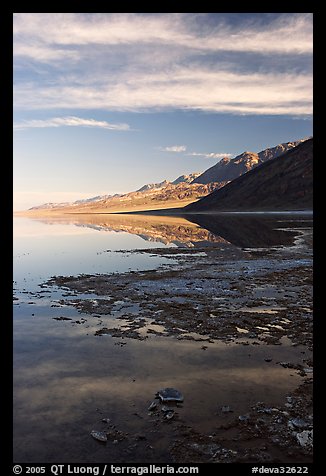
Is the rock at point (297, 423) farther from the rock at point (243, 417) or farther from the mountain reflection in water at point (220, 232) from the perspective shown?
the mountain reflection in water at point (220, 232)

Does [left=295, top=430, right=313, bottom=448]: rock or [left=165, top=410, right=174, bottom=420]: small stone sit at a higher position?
[left=165, top=410, right=174, bottom=420]: small stone

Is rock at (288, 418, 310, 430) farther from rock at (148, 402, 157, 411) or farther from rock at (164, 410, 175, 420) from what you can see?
rock at (148, 402, 157, 411)

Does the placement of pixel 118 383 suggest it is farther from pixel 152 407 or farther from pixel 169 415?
pixel 169 415

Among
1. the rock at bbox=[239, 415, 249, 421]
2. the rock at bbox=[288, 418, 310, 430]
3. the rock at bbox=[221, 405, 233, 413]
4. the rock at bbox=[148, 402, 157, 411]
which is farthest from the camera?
the rock at bbox=[148, 402, 157, 411]

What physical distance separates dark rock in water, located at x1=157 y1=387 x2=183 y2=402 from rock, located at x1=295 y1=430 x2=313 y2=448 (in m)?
2.42

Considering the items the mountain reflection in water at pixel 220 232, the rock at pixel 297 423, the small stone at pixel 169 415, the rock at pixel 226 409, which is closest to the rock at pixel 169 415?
the small stone at pixel 169 415

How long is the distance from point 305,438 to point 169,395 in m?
2.76

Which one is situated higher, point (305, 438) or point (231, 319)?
point (231, 319)

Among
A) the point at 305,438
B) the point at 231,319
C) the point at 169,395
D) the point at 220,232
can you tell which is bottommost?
the point at 305,438

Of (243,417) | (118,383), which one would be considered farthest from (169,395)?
(243,417)

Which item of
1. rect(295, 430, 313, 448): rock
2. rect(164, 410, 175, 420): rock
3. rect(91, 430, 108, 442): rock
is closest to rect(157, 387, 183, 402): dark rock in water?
rect(164, 410, 175, 420): rock

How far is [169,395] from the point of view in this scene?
7508 mm

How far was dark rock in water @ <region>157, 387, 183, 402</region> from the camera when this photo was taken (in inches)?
292
